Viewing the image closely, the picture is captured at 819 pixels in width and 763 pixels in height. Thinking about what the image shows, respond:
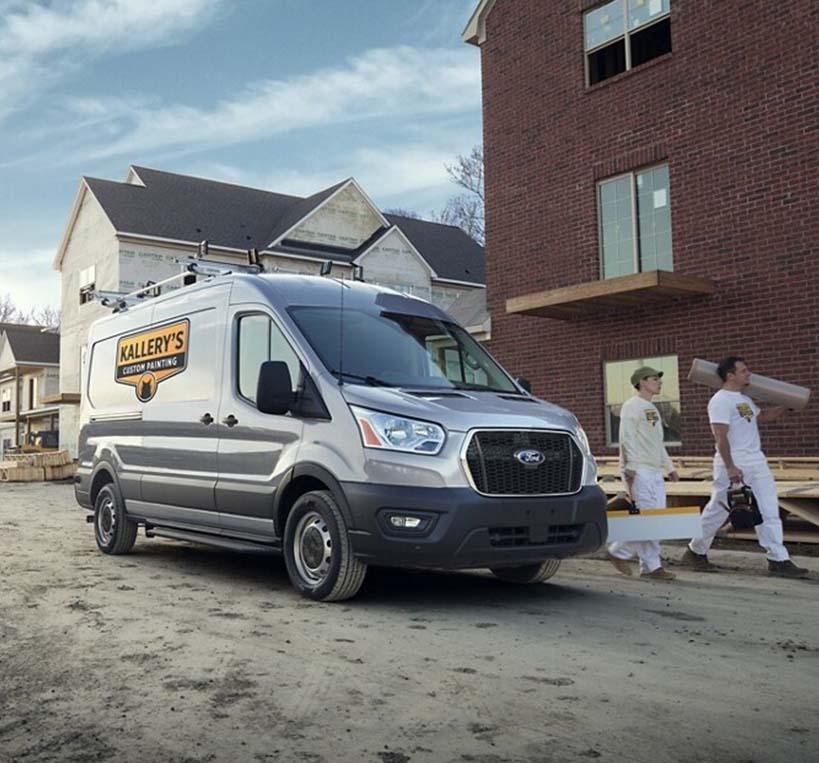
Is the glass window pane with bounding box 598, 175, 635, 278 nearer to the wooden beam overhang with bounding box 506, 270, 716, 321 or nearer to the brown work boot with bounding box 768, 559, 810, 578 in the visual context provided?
the wooden beam overhang with bounding box 506, 270, 716, 321

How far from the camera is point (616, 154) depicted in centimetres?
1480

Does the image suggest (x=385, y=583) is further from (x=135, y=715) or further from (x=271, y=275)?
(x=135, y=715)

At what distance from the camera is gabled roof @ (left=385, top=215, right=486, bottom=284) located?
124 ft

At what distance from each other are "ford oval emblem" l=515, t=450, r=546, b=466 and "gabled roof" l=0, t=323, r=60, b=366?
4187cm

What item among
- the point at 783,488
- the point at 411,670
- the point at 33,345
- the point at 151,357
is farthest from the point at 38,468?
the point at 411,670

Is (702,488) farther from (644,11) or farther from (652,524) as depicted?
(644,11)

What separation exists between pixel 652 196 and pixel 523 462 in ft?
29.8

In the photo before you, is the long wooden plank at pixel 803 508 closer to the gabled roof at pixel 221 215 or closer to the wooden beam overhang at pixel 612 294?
the wooden beam overhang at pixel 612 294

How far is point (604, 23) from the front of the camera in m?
15.3

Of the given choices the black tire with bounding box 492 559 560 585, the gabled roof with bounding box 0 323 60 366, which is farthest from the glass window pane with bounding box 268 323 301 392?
the gabled roof with bounding box 0 323 60 366

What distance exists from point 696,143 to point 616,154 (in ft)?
4.76

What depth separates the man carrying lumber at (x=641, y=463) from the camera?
8367 mm

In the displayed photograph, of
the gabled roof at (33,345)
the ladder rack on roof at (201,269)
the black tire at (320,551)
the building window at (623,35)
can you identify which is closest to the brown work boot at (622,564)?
the black tire at (320,551)

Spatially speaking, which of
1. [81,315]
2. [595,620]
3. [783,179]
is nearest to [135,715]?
[595,620]
